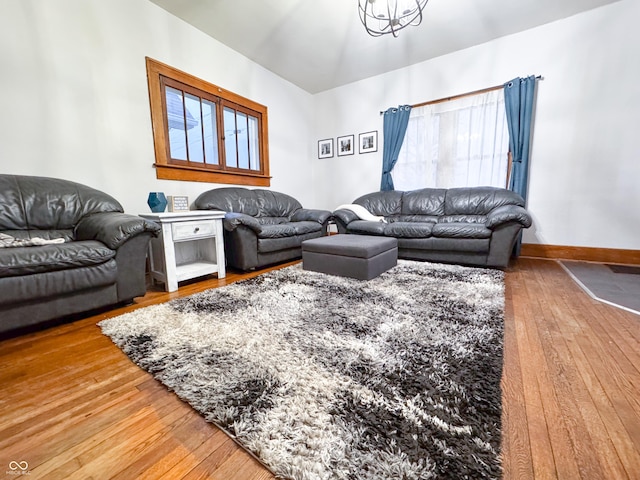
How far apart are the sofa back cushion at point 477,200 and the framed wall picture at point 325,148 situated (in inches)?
89.3

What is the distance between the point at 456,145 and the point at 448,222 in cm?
121

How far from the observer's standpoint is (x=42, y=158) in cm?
215

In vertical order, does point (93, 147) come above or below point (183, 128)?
below

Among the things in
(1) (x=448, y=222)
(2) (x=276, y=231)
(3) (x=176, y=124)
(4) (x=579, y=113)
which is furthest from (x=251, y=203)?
(4) (x=579, y=113)

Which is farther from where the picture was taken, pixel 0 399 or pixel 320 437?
pixel 0 399

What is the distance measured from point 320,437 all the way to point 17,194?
8.58 feet

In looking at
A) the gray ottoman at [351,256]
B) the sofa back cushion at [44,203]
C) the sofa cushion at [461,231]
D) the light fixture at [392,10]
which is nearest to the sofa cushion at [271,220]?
the gray ottoman at [351,256]

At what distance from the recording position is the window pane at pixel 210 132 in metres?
3.29

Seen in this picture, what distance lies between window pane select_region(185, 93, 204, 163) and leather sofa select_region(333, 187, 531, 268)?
1900 millimetres

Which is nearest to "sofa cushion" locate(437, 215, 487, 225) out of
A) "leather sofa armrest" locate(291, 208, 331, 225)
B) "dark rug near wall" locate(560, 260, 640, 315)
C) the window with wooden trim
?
"dark rug near wall" locate(560, 260, 640, 315)

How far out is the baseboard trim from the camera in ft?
9.63

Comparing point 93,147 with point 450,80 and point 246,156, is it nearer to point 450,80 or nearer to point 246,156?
point 246,156

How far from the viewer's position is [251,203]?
139 inches

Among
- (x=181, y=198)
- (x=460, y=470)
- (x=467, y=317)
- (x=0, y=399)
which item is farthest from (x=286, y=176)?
(x=460, y=470)
